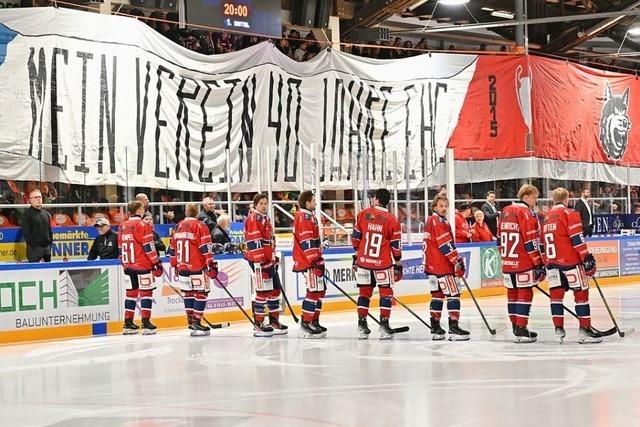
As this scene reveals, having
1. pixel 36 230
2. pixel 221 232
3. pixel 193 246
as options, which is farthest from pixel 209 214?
pixel 193 246

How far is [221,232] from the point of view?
15.6 meters

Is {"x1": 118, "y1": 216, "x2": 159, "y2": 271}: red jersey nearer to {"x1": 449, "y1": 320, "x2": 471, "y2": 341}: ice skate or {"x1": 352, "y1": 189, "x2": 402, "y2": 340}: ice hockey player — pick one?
{"x1": 352, "y1": 189, "x2": 402, "y2": 340}: ice hockey player

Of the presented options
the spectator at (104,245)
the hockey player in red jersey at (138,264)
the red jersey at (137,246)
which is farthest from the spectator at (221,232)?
the red jersey at (137,246)

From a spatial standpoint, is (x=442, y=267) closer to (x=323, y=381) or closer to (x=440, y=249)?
(x=440, y=249)

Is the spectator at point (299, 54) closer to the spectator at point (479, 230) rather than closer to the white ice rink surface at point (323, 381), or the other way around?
the spectator at point (479, 230)

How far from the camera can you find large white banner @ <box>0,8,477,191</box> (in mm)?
15688

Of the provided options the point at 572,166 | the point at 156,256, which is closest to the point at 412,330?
the point at 156,256

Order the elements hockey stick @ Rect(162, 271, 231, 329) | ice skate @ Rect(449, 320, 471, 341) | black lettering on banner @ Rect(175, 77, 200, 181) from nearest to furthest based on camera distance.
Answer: ice skate @ Rect(449, 320, 471, 341)
hockey stick @ Rect(162, 271, 231, 329)
black lettering on banner @ Rect(175, 77, 200, 181)

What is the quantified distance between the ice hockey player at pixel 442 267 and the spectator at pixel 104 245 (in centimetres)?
455

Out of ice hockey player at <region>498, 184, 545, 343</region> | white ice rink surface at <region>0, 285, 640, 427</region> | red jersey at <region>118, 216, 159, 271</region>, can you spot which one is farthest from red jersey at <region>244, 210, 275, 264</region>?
ice hockey player at <region>498, 184, 545, 343</region>

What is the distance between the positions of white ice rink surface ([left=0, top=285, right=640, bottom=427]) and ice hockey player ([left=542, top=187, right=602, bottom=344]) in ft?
1.29

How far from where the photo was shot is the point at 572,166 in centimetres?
2484

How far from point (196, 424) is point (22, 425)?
1.22 metres

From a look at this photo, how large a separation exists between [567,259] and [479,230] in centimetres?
839
